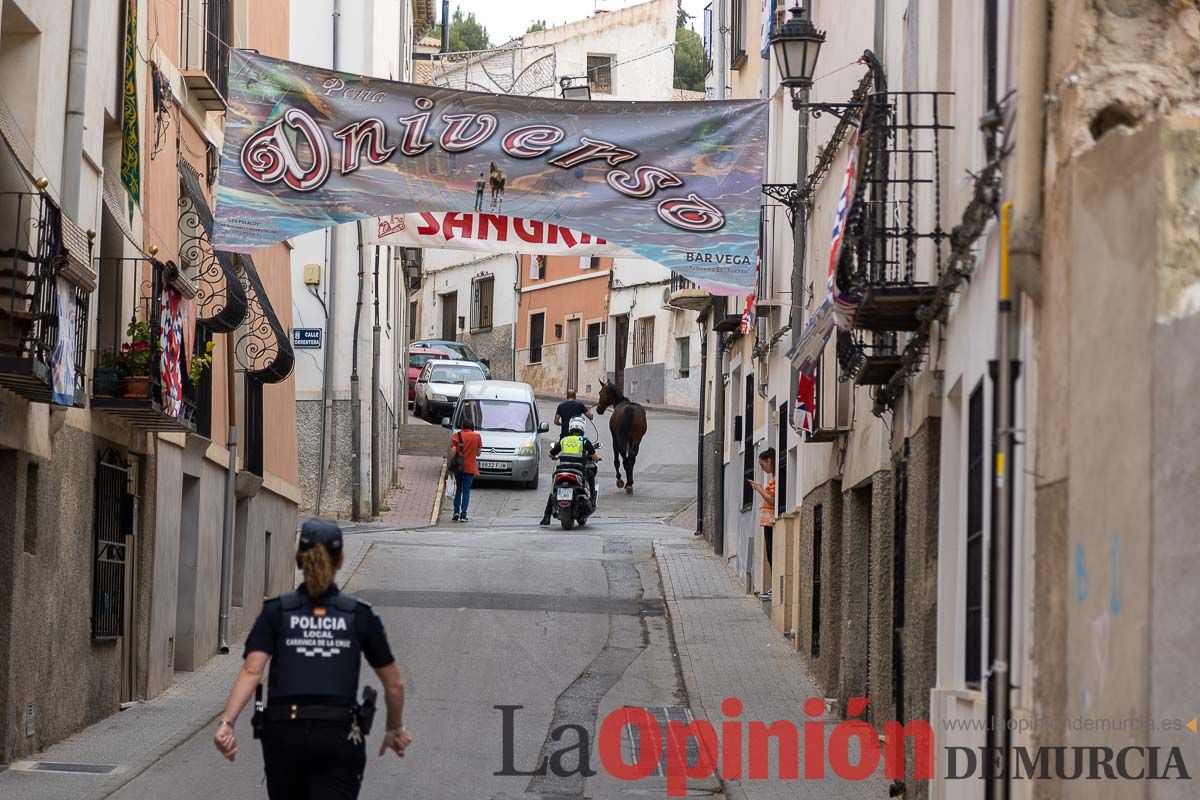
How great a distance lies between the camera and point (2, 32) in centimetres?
1217

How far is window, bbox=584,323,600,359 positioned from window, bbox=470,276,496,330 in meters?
7.50

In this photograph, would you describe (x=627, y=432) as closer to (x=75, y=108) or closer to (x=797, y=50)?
(x=797, y=50)

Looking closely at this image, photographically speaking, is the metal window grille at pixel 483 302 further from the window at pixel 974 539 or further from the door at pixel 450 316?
the window at pixel 974 539

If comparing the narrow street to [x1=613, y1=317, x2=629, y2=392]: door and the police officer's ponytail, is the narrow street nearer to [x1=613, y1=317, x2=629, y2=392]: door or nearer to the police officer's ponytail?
the police officer's ponytail

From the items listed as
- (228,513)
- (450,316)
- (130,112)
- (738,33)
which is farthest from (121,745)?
(450,316)

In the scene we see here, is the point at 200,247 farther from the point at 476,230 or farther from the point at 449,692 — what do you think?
the point at 449,692

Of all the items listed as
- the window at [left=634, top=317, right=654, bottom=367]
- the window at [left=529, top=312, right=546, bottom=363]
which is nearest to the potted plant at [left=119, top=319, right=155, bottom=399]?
the window at [left=634, top=317, right=654, bottom=367]

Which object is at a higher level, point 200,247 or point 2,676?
point 200,247

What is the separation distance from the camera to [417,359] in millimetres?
52750

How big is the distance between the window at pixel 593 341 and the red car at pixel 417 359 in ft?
21.4

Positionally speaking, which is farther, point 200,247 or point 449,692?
point 200,247

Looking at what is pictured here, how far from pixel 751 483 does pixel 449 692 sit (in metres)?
7.26

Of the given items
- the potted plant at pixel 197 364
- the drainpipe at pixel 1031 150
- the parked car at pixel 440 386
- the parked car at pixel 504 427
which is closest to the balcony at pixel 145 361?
the potted plant at pixel 197 364

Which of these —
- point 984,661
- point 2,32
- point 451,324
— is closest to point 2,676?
point 2,32
